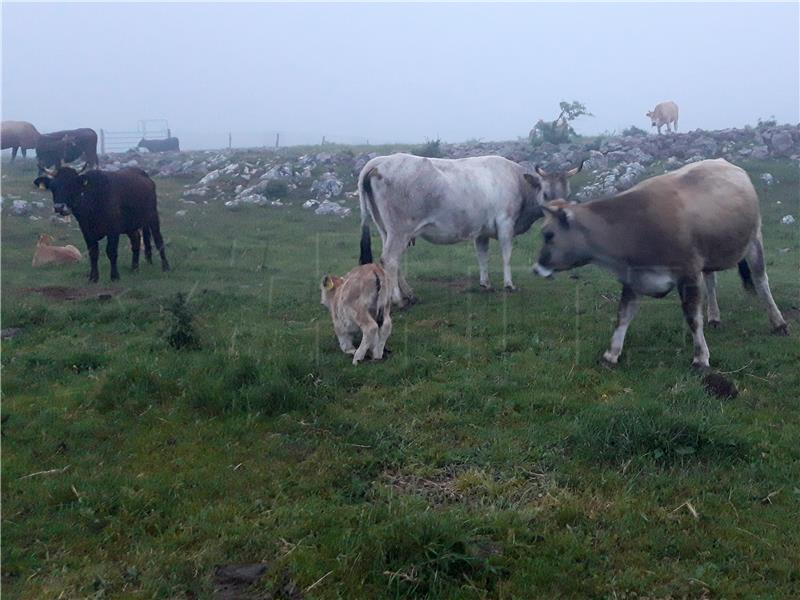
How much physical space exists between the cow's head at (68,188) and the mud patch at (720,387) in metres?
10.7

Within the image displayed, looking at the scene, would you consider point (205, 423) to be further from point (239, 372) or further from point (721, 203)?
point (721, 203)

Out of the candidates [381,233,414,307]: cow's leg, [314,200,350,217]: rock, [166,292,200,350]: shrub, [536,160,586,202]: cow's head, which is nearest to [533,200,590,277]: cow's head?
[381,233,414,307]: cow's leg

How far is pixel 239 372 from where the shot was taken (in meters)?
7.04

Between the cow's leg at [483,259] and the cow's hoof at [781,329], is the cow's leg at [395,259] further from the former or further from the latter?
the cow's hoof at [781,329]

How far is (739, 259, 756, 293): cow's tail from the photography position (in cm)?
959

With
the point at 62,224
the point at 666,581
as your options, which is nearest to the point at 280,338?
the point at 666,581

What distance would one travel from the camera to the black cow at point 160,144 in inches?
1936

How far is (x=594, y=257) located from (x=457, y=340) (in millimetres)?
1772

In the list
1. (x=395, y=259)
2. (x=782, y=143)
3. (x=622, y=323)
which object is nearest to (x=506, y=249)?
(x=395, y=259)

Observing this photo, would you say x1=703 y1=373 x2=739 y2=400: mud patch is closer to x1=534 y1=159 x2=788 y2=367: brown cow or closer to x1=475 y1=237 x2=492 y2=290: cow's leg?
x1=534 y1=159 x2=788 y2=367: brown cow

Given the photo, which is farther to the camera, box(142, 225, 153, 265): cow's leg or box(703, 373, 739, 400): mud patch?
box(142, 225, 153, 265): cow's leg

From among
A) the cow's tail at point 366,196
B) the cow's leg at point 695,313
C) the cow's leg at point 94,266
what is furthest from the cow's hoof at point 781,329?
the cow's leg at point 94,266

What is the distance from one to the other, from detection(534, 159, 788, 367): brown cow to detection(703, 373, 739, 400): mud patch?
0.55m

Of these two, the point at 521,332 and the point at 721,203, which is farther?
the point at 521,332
